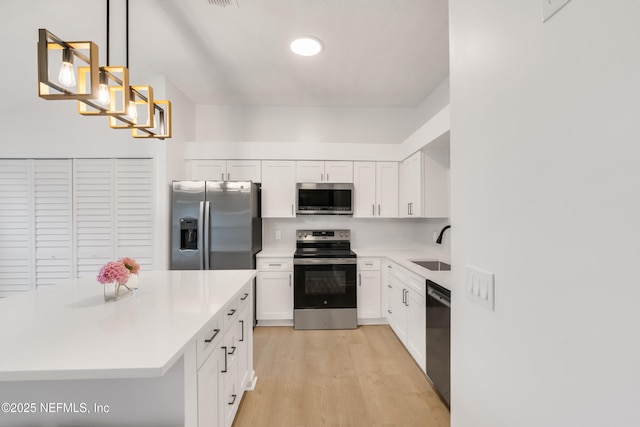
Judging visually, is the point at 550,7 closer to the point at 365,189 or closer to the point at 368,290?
the point at 365,189

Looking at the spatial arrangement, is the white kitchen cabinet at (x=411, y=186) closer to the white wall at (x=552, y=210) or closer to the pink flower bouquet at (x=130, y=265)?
the white wall at (x=552, y=210)

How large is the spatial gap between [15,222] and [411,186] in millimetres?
4647

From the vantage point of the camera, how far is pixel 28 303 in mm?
1439

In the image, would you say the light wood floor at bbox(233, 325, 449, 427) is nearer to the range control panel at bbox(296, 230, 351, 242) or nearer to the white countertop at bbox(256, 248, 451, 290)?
the white countertop at bbox(256, 248, 451, 290)

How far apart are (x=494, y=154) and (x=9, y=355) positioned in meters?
1.69

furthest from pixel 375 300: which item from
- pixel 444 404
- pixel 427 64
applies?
pixel 427 64

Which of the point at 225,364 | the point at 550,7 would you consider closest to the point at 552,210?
the point at 550,7

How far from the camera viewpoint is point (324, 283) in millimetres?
3324

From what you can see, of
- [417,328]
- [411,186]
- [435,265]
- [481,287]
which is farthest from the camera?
[411,186]

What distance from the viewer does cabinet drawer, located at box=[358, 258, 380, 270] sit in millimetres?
3429

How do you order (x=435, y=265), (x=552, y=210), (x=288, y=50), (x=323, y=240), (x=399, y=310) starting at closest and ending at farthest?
(x=552, y=210), (x=288, y=50), (x=435, y=265), (x=399, y=310), (x=323, y=240)

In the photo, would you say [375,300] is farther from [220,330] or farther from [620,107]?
[620,107]

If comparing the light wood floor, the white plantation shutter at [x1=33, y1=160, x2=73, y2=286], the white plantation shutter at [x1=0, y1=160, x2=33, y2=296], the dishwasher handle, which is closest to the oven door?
the light wood floor

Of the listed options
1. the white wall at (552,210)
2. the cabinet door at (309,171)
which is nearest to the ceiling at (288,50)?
the cabinet door at (309,171)
